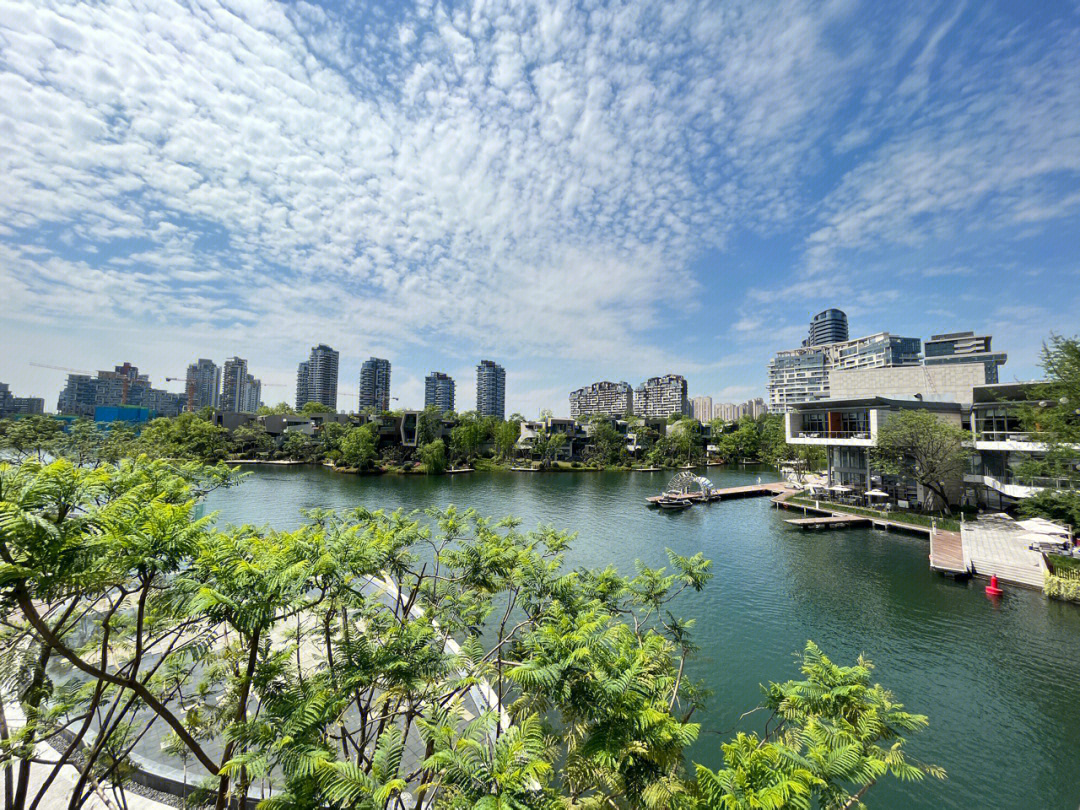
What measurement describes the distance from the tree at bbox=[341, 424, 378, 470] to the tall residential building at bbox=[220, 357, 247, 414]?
128 meters

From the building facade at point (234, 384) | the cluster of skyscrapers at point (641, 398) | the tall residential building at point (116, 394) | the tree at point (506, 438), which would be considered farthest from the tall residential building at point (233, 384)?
the tree at point (506, 438)

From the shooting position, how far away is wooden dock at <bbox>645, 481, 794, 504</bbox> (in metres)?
39.8

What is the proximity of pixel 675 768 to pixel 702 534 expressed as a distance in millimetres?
26056

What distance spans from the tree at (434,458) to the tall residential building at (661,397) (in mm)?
103326

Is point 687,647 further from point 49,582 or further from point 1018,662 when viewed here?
point 1018,662

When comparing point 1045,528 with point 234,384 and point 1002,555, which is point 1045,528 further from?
point 234,384

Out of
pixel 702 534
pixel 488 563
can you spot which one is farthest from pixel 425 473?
pixel 488 563

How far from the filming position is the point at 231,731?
4.14 metres

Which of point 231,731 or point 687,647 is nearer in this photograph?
point 231,731

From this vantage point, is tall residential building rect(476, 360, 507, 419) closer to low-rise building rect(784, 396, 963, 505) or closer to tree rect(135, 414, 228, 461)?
tree rect(135, 414, 228, 461)

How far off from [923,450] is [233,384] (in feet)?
639

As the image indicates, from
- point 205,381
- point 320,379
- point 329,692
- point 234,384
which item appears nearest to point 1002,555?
point 329,692

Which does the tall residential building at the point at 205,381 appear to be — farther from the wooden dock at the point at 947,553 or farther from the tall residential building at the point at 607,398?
the wooden dock at the point at 947,553

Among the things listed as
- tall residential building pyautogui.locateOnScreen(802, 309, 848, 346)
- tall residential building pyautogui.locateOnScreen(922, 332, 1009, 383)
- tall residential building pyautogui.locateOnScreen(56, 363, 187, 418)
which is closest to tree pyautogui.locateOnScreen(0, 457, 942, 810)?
tall residential building pyautogui.locateOnScreen(922, 332, 1009, 383)
